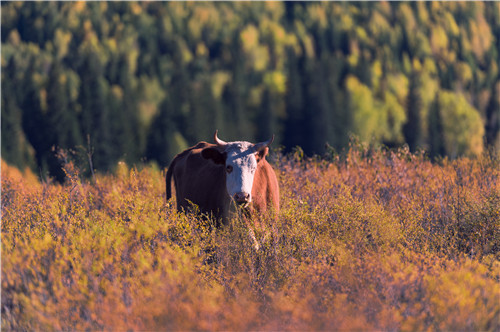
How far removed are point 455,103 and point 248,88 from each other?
100 feet

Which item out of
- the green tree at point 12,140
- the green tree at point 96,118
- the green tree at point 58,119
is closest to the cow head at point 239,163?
the green tree at point 96,118

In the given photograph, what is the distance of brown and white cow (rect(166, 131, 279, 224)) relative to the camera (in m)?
7.66

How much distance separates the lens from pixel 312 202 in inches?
367

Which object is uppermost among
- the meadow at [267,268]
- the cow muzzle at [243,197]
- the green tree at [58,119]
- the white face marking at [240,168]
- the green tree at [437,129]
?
the white face marking at [240,168]

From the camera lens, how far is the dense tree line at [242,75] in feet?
196

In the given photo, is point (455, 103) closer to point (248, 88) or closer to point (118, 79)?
point (248, 88)

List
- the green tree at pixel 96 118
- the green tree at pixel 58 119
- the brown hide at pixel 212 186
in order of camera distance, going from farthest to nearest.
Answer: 1. the green tree at pixel 58 119
2. the green tree at pixel 96 118
3. the brown hide at pixel 212 186

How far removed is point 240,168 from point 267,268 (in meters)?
1.47

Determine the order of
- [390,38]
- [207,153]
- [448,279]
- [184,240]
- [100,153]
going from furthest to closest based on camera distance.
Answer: [390,38] → [100,153] → [207,153] → [184,240] → [448,279]

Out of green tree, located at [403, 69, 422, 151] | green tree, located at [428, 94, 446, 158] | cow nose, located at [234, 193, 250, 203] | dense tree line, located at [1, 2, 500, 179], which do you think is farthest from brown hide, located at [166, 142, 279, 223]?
green tree, located at [428, 94, 446, 158]

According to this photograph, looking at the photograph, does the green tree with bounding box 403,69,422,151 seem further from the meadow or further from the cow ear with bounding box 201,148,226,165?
the cow ear with bounding box 201,148,226,165

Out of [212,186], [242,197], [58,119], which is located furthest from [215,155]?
[58,119]

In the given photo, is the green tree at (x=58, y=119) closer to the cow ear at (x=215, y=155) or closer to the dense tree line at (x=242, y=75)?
the dense tree line at (x=242, y=75)

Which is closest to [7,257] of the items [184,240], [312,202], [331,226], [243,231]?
[184,240]
